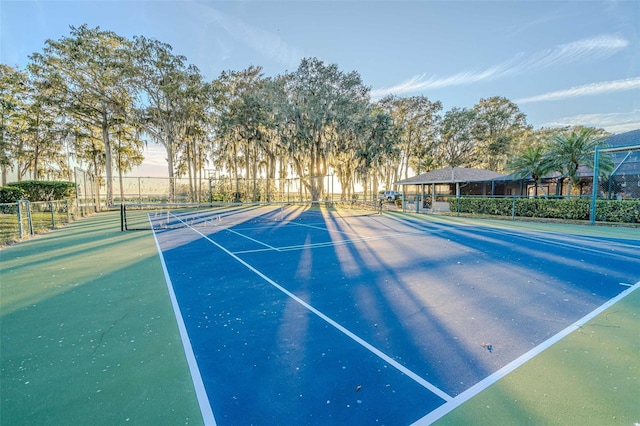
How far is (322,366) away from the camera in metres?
2.71

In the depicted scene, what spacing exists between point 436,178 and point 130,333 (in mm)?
25983

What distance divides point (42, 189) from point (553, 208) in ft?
108

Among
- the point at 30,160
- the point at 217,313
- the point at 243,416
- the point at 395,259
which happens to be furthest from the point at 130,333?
the point at 30,160

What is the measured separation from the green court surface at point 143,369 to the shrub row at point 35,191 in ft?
66.4

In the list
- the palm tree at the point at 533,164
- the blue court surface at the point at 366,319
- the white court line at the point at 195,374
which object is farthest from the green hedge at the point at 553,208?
the white court line at the point at 195,374

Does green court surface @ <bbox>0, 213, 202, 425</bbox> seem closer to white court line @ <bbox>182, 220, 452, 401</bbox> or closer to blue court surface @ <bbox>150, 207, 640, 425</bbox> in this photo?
blue court surface @ <bbox>150, 207, 640, 425</bbox>

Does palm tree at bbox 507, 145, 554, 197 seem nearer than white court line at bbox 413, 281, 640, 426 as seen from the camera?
No

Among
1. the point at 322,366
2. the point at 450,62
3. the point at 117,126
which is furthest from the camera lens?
the point at 117,126

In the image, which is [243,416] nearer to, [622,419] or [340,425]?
[340,425]

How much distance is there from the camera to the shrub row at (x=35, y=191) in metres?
18.5

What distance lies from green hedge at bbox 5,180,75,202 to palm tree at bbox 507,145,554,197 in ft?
103

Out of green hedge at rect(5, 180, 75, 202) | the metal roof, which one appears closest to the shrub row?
green hedge at rect(5, 180, 75, 202)

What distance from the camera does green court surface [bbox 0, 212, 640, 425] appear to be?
2.11 meters

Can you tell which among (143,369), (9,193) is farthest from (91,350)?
(9,193)
